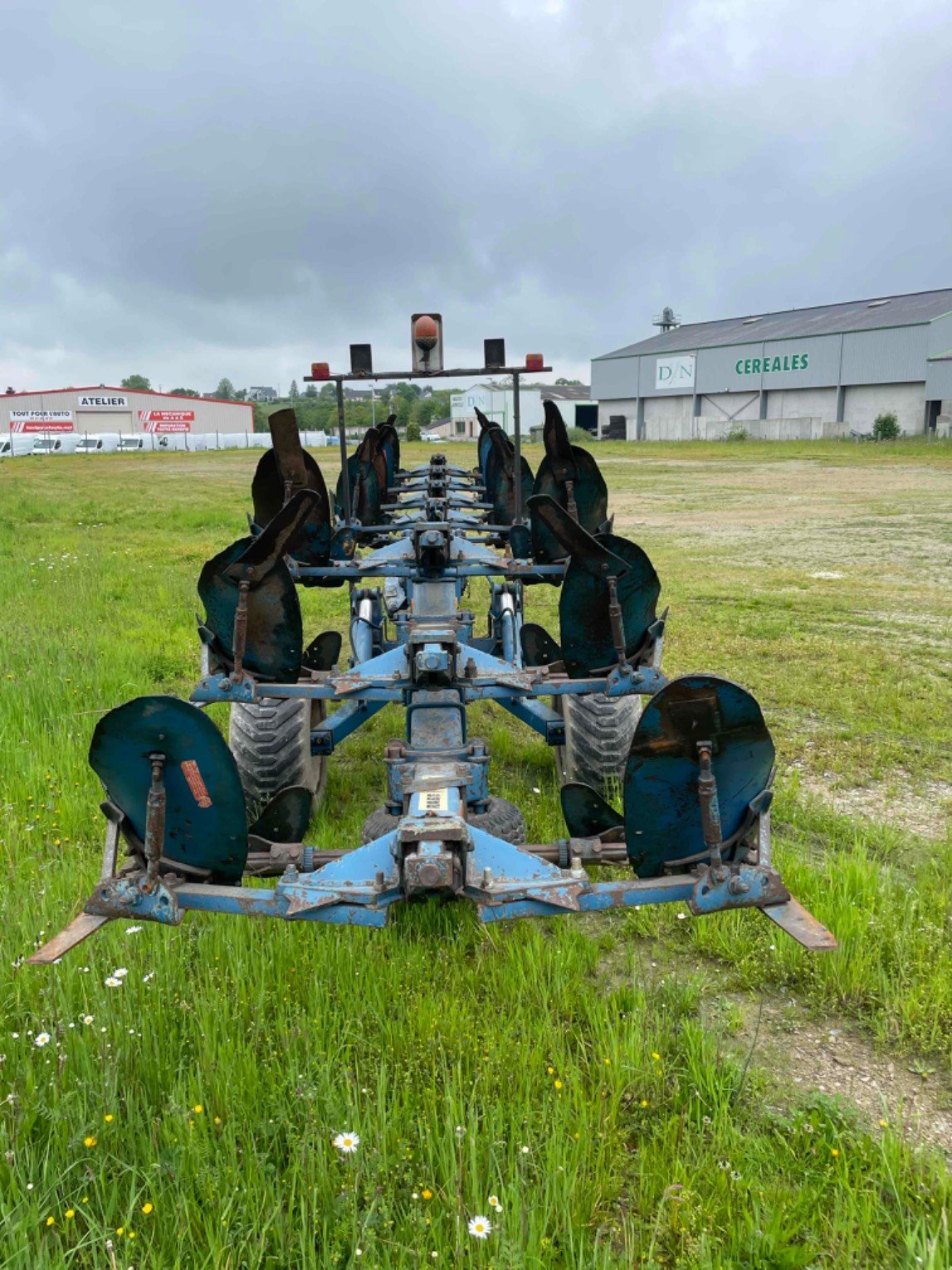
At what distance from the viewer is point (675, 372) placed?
49656 millimetres

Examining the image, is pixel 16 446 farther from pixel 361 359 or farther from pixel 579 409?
pixel 361 359

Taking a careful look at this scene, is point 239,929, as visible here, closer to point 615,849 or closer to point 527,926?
point 527,926

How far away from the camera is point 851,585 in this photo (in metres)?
10.0

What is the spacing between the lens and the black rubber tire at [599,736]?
4.37 meters

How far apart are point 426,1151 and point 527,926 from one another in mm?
1156

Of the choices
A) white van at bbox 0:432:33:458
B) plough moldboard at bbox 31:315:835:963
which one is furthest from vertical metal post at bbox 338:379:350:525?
white van at bbox 0:432:33:458

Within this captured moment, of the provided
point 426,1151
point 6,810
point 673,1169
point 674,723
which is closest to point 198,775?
point 426,1151

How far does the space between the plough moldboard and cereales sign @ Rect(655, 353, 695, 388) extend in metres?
45.6

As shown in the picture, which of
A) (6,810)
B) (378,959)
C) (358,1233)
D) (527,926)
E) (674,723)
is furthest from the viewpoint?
(6,810)

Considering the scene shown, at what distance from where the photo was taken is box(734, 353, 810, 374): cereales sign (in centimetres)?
4362

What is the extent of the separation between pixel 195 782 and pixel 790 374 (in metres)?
46.3

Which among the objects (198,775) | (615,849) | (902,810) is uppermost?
(198,775)

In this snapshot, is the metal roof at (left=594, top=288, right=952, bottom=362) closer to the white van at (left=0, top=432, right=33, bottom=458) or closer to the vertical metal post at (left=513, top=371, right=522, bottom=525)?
the white van at (left=0, top=432, right=33, bottom=458)

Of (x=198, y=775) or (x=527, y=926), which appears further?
(x=527, y=926)
